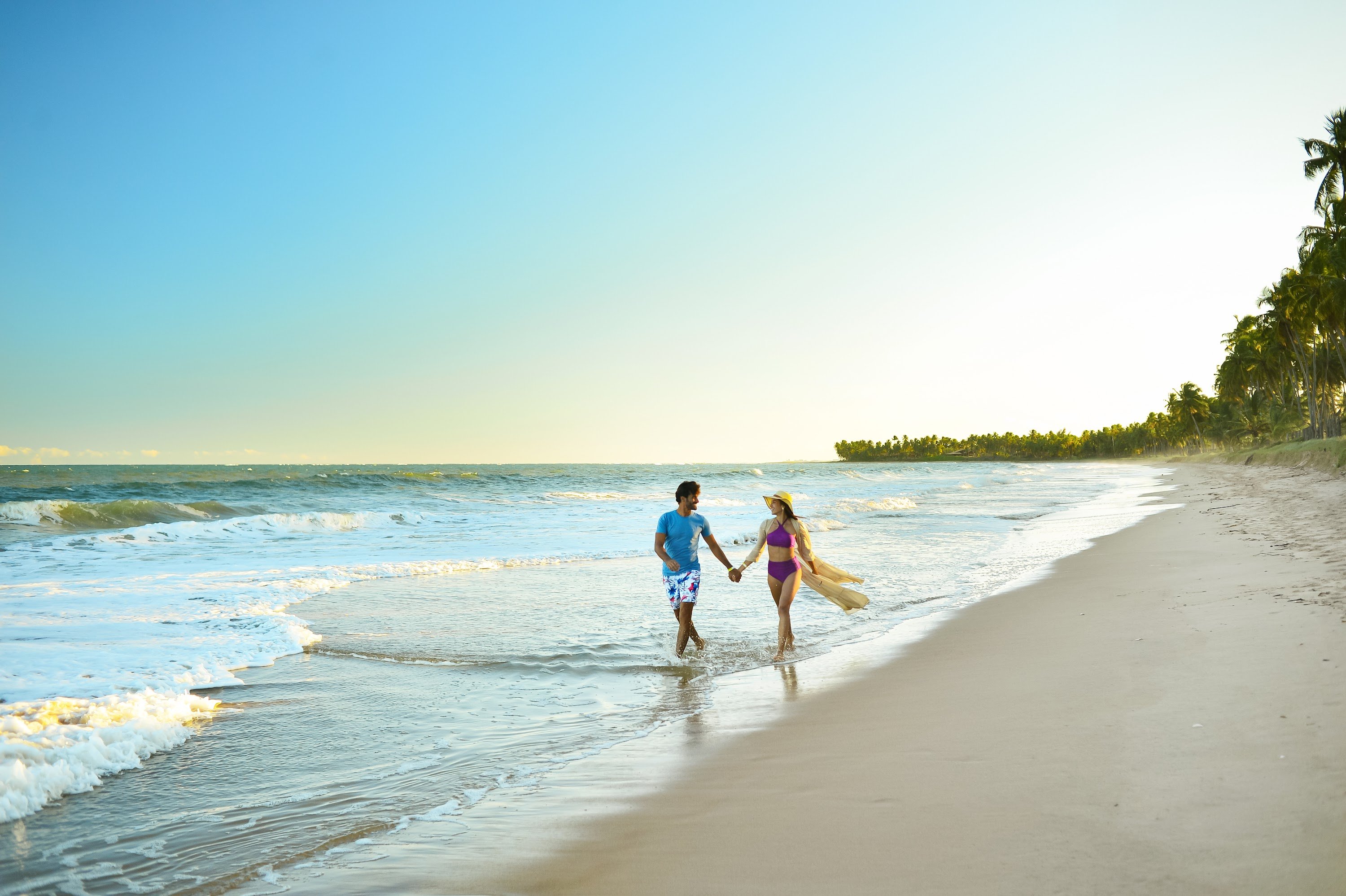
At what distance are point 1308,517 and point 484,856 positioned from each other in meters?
17.8

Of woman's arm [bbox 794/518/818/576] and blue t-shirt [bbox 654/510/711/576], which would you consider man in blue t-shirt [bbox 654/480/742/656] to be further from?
woman's arm [bbox 794/518/818/576]

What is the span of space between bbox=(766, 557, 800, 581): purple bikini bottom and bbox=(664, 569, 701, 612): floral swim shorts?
81 cm

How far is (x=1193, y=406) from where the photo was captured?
102750 millimetres

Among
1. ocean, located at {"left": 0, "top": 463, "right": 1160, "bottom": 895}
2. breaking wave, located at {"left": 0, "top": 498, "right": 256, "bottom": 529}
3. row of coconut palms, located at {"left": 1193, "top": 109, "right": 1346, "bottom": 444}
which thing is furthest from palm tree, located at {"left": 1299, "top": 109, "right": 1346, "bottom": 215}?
breaking wave, located at {"left": 0, "top": 498, "right": 256, "bottom": 529}

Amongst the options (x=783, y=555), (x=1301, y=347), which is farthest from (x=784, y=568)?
(x=1301, y=347)

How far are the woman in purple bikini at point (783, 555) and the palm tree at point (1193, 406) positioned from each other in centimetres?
11247

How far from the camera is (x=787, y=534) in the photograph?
8.32m

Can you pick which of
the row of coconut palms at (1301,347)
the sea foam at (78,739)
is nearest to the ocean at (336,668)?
the sea foam at (78,739)

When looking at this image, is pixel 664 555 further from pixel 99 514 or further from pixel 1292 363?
pixel 1292 363

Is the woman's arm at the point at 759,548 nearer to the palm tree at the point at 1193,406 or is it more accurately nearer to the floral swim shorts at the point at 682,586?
the floral swim shorts at the point at 682,586

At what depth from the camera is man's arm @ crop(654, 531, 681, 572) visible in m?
8.09

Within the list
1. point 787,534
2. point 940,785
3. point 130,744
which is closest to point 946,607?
point 787,534

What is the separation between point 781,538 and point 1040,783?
463 cm

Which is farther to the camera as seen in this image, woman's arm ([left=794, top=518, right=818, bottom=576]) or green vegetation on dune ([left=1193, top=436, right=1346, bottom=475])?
green vegetation on dune ([left=1193, top=436, right=1346, bottom=475])
